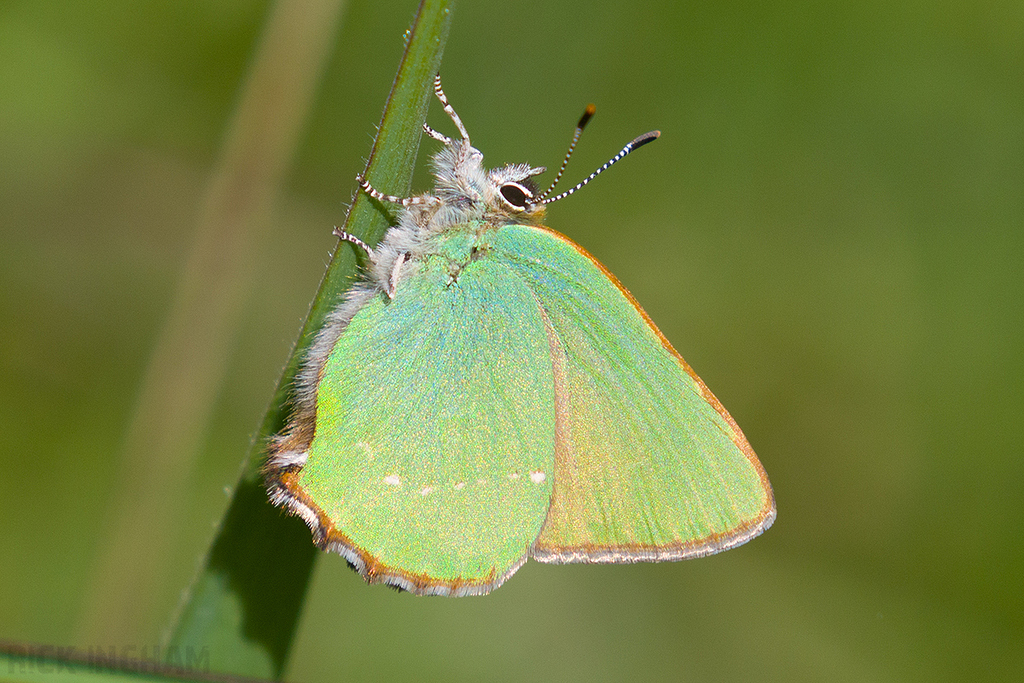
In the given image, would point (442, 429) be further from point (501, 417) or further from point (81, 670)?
point (81, 670)

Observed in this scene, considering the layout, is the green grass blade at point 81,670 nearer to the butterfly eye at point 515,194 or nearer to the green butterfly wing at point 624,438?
the green butterfly wing at point 624,438

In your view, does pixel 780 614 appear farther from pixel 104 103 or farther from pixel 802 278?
pixel 104 103

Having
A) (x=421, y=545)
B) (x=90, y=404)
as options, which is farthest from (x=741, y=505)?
(x=90, y=404)

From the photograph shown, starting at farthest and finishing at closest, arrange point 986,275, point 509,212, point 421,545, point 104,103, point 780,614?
point 986,275
point 780,614
point 104,103
point 509,212
point 421,545

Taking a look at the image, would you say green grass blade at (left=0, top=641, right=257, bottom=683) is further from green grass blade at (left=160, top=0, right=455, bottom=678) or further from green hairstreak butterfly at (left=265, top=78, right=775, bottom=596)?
green hairstreak butterfly at (left=265, top=78, right=775, bottom=596)

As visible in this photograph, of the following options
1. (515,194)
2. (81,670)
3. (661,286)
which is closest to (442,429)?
(515,194)
